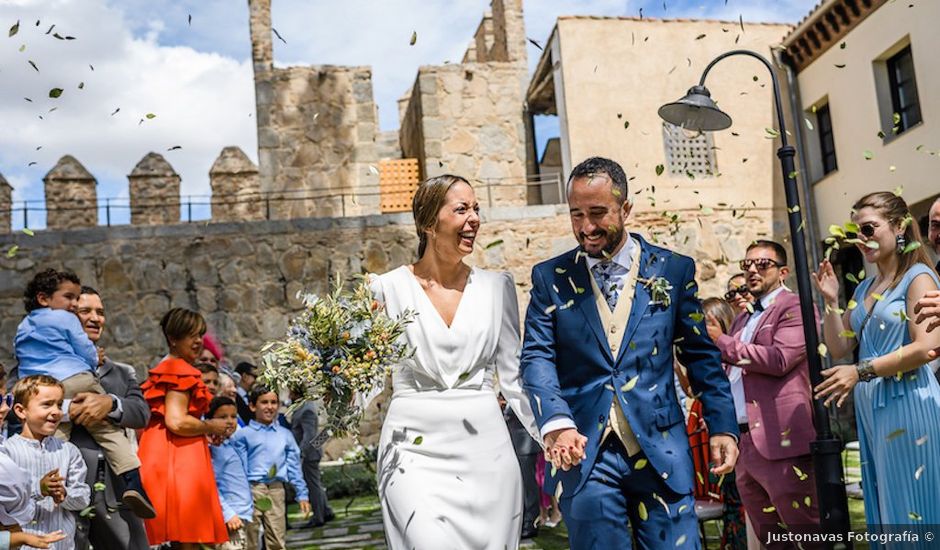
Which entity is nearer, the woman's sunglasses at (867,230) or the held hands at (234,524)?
the woman's sunglasses at (867,230)

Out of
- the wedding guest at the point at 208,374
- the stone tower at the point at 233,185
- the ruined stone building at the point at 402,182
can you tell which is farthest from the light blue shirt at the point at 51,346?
the stone tower at the point at 233,185

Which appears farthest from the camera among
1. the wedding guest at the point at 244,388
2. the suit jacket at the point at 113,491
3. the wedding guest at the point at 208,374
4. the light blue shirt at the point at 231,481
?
the wedding guest at the point at 244,388

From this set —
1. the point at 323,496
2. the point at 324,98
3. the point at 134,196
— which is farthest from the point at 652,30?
the point at 323,496

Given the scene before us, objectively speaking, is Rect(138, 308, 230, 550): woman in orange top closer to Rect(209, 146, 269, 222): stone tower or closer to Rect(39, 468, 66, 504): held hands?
Rect(39, 468, 66, 504): held hands

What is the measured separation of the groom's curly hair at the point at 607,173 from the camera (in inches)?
149

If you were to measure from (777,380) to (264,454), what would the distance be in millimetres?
4411

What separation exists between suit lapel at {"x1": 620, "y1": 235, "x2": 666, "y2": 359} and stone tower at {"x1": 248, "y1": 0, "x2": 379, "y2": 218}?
1713 centimetres

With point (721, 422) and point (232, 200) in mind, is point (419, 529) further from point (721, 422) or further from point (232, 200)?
point (232, 200)

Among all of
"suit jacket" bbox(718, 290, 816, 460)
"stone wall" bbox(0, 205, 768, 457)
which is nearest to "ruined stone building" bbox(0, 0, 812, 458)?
"stone wall" bbox(0, 205, 768, 457)

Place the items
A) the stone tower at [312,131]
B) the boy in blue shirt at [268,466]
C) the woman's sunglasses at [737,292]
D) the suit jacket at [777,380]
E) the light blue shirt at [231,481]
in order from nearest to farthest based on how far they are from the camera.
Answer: the suit jacket at [777,380]
the woman's sunglasses at [737,292]
the light blue shirt at [231,481]
the boy in blue shirt at [268,466]
the stone tower at [312,131]

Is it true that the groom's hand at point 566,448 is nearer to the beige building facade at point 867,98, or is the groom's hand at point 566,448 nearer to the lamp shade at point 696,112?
the lamp shade at point 696,112

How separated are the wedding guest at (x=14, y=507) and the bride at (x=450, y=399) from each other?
198cm

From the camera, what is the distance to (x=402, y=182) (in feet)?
65.4

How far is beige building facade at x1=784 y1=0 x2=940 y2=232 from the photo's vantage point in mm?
14938
